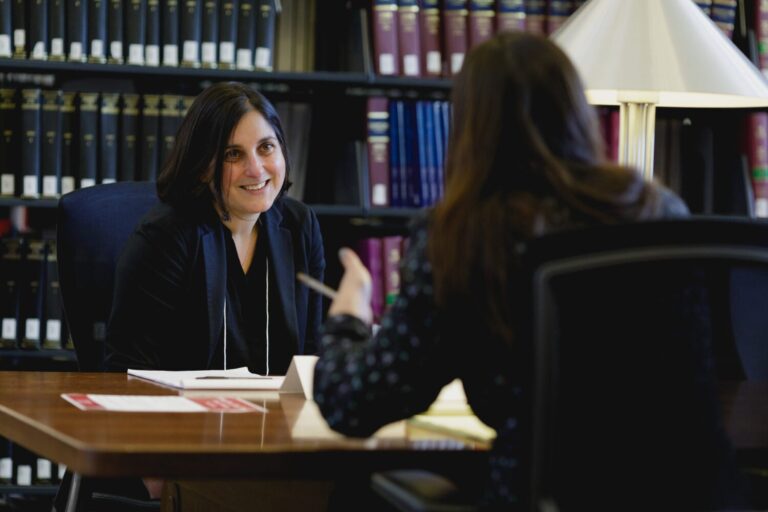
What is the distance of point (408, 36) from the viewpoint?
3.48 metres

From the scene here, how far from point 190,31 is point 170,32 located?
0.17 ft

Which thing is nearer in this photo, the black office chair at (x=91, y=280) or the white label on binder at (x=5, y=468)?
the black office chair at (x=91, y=280)

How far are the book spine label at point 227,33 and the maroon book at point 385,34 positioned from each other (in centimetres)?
37

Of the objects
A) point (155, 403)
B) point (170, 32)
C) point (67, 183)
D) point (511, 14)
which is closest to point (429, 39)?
point (511, 14)

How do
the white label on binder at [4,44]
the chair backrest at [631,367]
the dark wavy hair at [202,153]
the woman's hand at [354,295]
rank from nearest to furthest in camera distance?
the chair backrest at [631,367], the woman's hand at [354,295], the dark wavy hair at [202,153], the white label on binder at [4,44]

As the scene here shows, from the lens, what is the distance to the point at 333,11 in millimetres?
3604

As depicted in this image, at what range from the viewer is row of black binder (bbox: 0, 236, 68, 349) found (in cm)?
335

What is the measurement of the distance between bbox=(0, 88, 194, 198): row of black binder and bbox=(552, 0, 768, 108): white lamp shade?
138cm

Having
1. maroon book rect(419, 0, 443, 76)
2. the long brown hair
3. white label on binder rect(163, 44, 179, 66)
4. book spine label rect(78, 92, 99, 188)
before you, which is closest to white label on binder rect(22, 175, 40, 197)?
book spine label rect(78, 92, 99, 188)

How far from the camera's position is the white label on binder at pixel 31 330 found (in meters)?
3.35

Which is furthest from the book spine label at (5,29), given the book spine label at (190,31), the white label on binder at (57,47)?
the book spine label at (190,31)

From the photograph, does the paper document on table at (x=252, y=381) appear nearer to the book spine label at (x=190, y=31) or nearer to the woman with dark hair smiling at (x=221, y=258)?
the woman with dark hair smiling at (x=221, y=258)

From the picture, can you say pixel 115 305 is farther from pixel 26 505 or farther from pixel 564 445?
pixel 564 445

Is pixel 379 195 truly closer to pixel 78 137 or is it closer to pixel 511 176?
pixel 78 137
